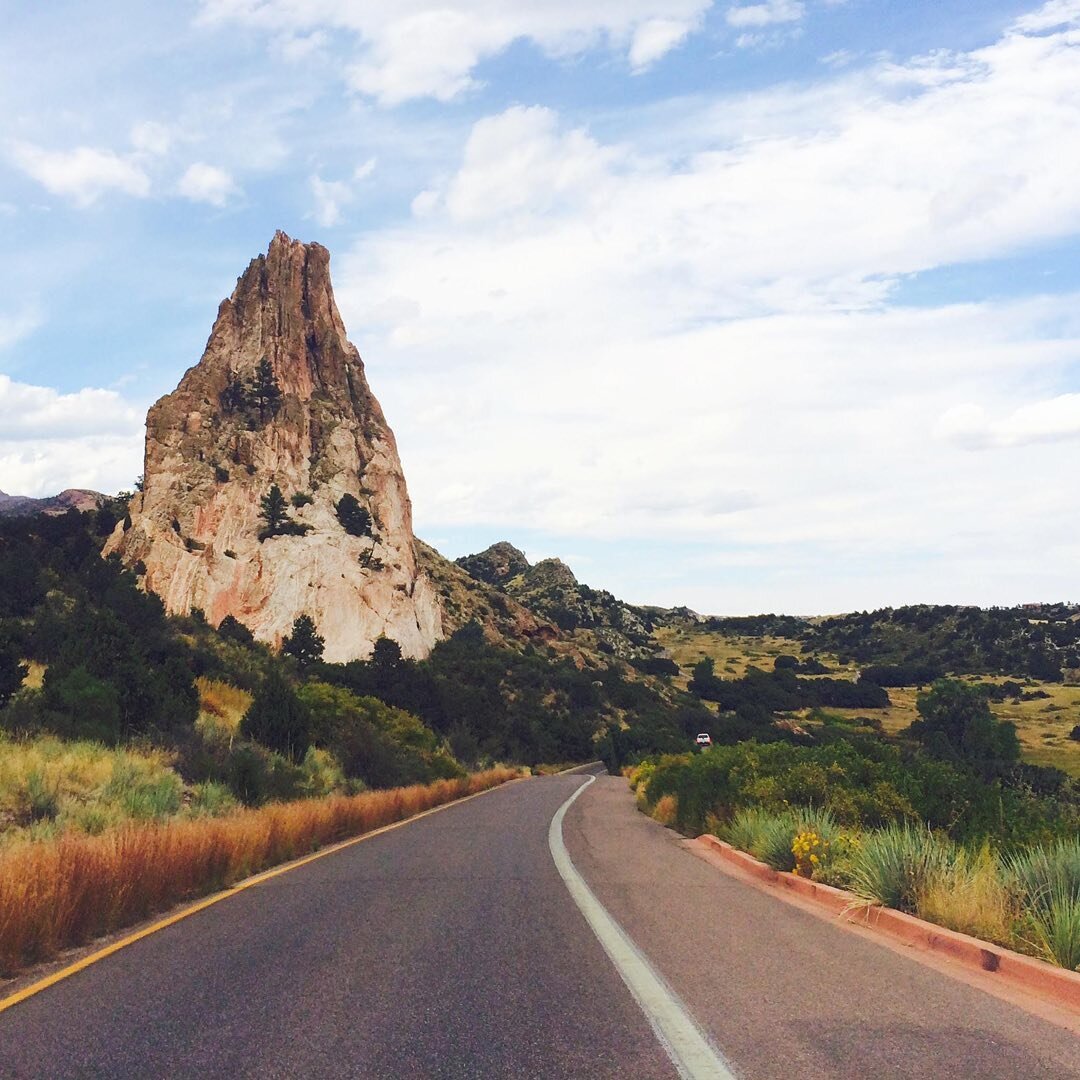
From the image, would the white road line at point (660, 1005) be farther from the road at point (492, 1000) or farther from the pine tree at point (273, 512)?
the pine tree at point (273, 512)

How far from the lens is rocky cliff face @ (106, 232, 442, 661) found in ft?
248

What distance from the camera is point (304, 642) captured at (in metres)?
69.6

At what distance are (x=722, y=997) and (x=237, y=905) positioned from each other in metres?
5.25

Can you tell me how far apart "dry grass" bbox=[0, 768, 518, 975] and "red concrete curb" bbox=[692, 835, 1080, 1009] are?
20.8 feet

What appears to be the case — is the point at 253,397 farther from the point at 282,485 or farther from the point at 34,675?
the point at 34,675

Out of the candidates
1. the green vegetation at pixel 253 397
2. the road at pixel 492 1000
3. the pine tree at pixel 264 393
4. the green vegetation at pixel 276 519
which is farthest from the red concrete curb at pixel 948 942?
the pine tree at pixel 264 393

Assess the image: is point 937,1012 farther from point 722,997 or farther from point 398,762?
point 398,762

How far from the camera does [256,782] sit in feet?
57.5

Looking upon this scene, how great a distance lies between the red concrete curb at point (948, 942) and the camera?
5.76 m

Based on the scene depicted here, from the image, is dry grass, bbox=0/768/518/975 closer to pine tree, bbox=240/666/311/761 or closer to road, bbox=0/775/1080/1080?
road, bbox=0/775/1080/1080

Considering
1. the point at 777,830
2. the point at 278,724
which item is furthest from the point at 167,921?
the point at 278,724

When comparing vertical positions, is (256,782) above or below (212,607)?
below

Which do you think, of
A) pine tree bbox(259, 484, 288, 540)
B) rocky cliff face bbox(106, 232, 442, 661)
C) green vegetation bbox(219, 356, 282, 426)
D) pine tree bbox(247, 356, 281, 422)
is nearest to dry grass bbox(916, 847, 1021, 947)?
rocky cliff face bbox(106, 232, 442, 661)

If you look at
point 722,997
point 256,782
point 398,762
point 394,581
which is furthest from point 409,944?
point 394,581
